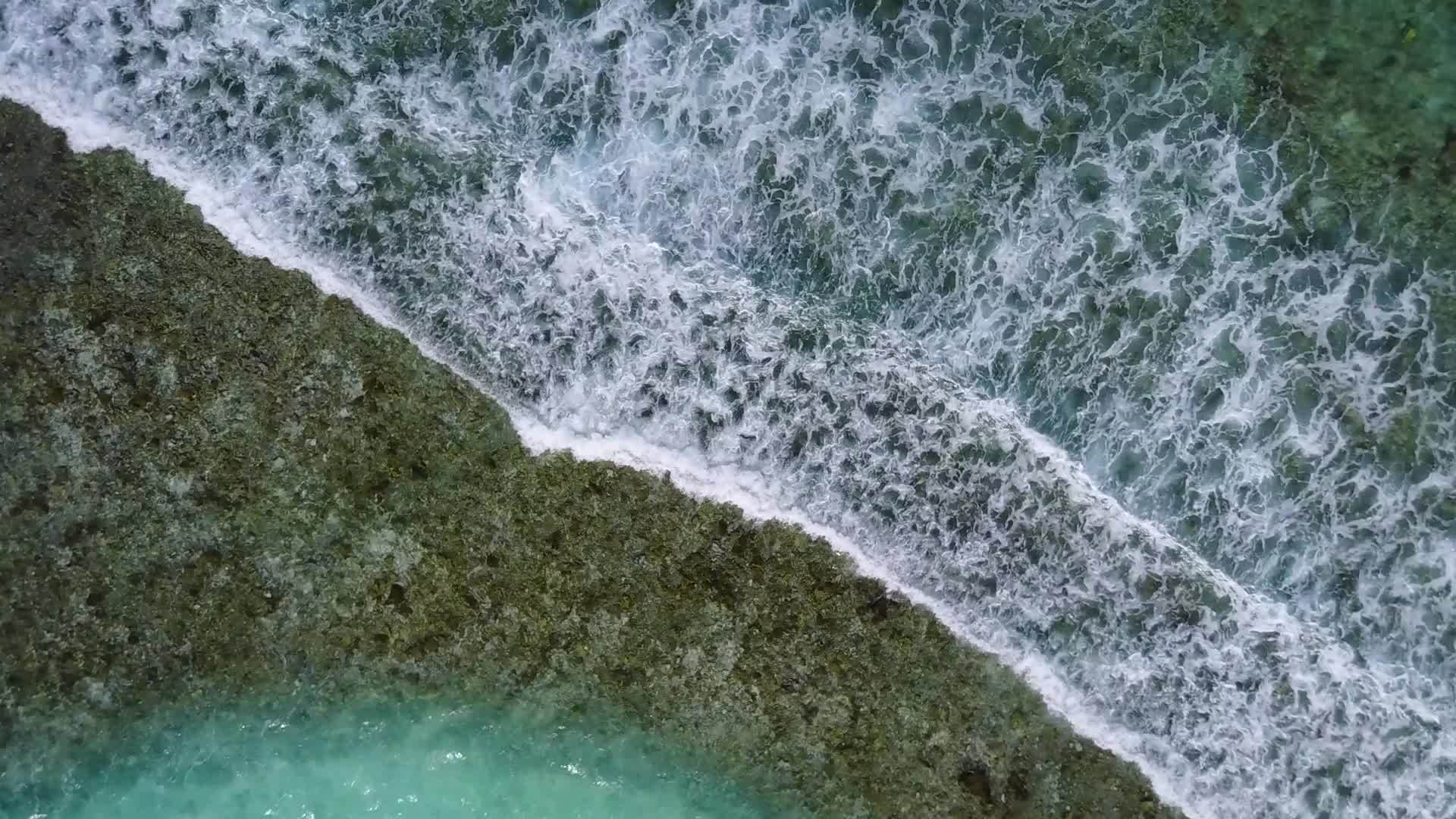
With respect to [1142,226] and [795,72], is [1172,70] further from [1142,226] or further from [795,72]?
[795,72]

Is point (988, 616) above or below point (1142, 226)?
below

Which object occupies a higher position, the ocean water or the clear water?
the ocean water

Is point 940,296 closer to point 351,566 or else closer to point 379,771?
point 351,566

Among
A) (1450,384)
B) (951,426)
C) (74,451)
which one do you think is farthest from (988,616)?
(74,451)

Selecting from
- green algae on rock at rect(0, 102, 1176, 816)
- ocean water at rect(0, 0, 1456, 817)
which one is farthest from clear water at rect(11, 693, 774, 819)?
ocean water at rect(0, 0, 1456, 817)

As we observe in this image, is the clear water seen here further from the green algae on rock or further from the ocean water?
the ocean water

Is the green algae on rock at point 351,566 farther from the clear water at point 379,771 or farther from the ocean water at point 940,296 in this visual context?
the ocean water at point 940,296

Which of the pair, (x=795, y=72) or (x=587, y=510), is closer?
(x=587, y=510)
